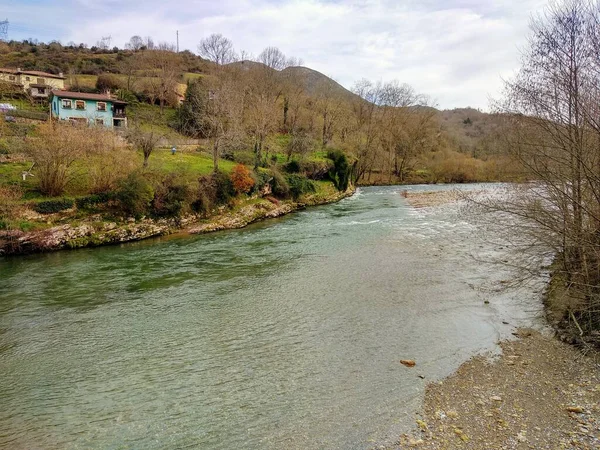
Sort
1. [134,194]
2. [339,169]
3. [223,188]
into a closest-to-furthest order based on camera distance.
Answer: [134,194], [223,188], [339,169]

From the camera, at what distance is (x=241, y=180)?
30312 millimetres

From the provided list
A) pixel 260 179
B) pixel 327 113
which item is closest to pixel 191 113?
pixel 327 113

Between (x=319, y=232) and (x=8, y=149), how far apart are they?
851 inches

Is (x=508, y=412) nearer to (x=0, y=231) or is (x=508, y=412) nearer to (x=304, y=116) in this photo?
(x=0, y=231)

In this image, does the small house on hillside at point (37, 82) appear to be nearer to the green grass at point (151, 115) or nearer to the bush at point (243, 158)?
the green grass at point (151, 115)

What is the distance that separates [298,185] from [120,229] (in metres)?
18.5

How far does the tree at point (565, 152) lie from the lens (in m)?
10.1

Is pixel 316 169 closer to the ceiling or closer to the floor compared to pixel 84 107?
closer to the floor

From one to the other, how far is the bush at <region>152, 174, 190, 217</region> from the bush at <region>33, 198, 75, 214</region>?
482cm

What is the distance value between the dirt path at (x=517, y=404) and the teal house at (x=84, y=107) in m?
49.3


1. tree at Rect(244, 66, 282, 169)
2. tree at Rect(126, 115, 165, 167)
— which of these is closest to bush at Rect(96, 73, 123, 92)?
tree at Rect(244, 66, 282, 169)

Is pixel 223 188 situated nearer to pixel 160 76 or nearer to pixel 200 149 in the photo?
pixel 200 149

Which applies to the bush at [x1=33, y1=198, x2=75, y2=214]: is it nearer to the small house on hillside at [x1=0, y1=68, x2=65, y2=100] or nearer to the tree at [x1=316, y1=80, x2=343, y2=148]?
the tree at [x1=316, y1=80, x2=343, y2=148]

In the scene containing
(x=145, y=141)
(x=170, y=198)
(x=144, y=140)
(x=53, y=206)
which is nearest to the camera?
(x=53, y=206)
